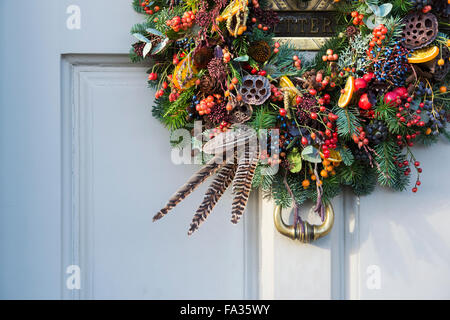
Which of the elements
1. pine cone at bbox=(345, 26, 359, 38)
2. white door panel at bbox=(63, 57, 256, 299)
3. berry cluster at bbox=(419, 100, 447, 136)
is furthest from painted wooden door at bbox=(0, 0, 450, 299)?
pine cone at bbox=(345, 26, 359, 38)

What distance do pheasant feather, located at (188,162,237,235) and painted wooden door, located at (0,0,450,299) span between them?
118 millimetres

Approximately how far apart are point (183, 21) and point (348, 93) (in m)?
0.32

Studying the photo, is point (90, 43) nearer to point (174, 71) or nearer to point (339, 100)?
point (174, 71)

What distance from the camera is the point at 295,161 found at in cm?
96

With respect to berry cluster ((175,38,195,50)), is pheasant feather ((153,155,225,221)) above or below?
below

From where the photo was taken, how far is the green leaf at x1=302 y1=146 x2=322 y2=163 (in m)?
0.95

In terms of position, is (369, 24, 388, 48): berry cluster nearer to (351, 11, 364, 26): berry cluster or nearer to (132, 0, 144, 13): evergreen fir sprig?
(351, 11, 364, 26): berry cluster

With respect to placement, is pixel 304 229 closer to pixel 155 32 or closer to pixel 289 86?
pixel 289 86

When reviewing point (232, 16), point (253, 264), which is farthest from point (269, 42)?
point (253, 264)

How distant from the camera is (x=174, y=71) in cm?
97

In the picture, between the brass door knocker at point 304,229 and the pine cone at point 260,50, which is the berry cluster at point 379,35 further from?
the brass door knocker at point 304,229

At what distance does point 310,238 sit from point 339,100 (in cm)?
27

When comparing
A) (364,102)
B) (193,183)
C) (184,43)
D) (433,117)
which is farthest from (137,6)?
(433,117)

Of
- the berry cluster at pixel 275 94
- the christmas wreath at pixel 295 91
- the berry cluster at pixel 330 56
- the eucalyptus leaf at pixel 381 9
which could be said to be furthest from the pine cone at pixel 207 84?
the eucalyptus leaf at pixel 381 9
